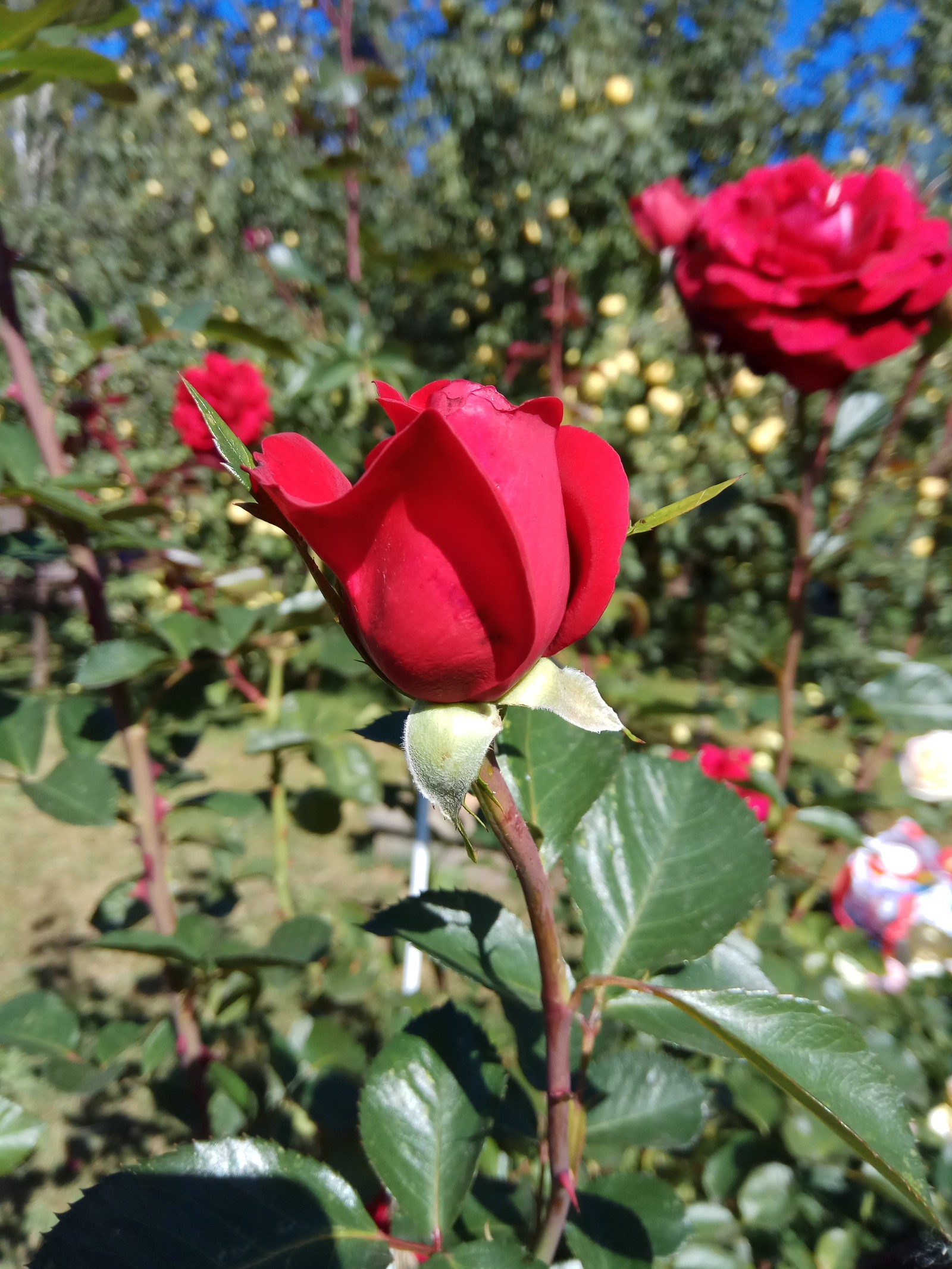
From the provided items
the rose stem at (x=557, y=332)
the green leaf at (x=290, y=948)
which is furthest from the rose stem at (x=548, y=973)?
the rose stem at (x=557, y=332)

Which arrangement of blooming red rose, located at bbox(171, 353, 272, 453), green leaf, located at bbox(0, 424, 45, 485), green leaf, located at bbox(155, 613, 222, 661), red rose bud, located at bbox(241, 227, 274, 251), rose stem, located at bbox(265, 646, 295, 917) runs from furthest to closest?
red rose bud, located at bbox(241, 227, 274, 251)
blooming red rose, located at bbox(171, 353, 272, 453)
rose stem, located at bbox(265, 646, 295, 917)
green leaf, located at bbox(155, 613, 222, 661)
green leaf, located at bbox(0, 424, 45, 485)

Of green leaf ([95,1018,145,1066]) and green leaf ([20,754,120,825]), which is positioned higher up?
green leaf ([20,754,120,825])

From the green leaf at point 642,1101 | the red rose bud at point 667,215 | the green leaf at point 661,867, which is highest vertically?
the red rose bud at point 667,215

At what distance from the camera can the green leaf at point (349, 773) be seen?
0.85 metres

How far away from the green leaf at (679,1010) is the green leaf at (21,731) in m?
0.62

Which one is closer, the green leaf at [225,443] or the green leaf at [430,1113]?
the green leaf at [225,443]

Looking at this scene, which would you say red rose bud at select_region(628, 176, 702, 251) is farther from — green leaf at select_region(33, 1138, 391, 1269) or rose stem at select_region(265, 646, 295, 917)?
green leaf at select_region(33, 1138, 391, 1269)

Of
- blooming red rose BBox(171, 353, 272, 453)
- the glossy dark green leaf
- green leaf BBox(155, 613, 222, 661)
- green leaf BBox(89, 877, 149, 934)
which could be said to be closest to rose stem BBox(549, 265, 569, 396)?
blooming red rose BBox(171, 353, 272, 453)

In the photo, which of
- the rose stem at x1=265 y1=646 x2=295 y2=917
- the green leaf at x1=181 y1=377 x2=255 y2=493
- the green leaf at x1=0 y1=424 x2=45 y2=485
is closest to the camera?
the green leaf at x1=181 y1=377 x2=255 y2=493

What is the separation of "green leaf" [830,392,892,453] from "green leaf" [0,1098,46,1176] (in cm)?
100

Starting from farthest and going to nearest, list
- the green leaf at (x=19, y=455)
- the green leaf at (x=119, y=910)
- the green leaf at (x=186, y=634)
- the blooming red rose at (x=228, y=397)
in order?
the blooming red rose at (x=228, y=397) → the green leaf at (x=119, y=910) → the green leaf at (x=186, y=634) → the green leaf at (x=19, y=455)

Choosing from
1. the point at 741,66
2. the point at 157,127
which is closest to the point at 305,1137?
the point at 741,66

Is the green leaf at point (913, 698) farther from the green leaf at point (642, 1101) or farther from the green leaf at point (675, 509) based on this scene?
the green leaf at point (675, 509)

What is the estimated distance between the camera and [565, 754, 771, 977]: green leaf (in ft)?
1.28
